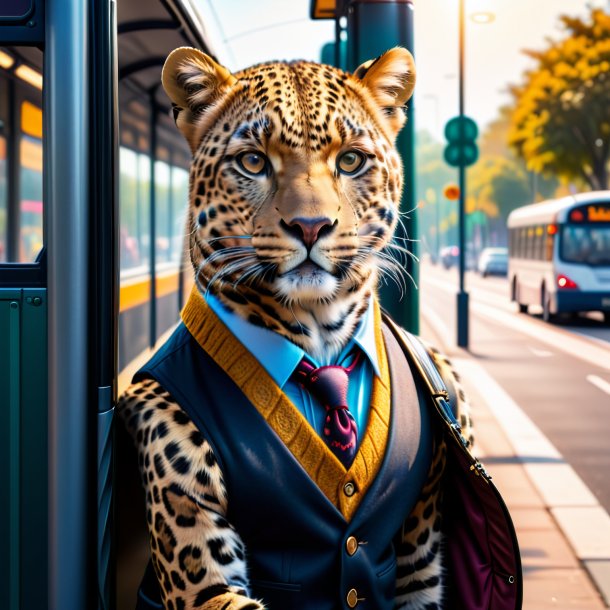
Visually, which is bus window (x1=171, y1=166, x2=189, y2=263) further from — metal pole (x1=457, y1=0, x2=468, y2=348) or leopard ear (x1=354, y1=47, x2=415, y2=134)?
leopard ear (x1=354, y1=47, x2=415, y2=134)

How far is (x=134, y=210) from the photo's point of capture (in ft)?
37.6

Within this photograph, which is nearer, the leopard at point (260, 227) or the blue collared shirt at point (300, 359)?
the leopard at point (260, 227)

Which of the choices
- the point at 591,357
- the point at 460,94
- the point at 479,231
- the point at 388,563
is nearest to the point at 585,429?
the point at 591,357

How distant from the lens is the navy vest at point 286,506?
1995 millimetres

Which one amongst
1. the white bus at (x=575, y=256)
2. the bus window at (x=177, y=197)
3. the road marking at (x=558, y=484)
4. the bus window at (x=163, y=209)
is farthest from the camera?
the white bus at (x=575, y=256)

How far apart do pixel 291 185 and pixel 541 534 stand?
431cm

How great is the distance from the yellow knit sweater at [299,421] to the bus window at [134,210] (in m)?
7.32

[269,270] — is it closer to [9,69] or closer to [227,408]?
[227,408]

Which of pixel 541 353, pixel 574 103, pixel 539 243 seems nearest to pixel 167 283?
pixel 541 353

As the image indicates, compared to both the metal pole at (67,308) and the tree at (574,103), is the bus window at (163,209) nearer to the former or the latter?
the metal pole at (67,308)

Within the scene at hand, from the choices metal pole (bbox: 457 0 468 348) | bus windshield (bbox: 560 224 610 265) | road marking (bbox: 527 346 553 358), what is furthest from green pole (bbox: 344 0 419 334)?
bus windshield (bbox: 560 224 610 265)

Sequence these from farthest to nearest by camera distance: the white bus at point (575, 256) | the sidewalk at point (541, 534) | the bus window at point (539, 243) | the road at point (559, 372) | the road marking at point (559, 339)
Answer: the bus window at point (539, 243) → the white bus at point (575, 256) → the road marking at point (559, 339) → the road at point (559, 372) → the sidewalk at point (541, 534)

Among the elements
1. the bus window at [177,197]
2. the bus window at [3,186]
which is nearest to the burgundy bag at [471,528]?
the bus window at [3,186]

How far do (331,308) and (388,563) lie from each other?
61 centimetres
